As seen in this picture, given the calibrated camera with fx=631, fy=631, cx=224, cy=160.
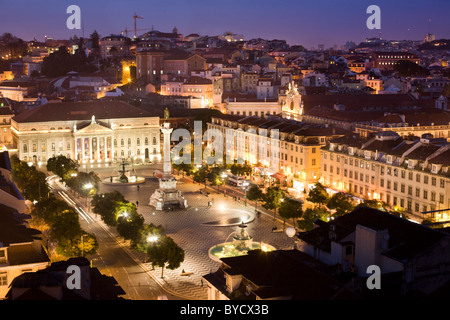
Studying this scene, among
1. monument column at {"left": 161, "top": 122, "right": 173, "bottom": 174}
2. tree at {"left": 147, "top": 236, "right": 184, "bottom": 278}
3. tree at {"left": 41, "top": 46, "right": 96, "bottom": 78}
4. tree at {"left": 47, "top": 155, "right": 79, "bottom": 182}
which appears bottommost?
tree at {"left": 147, "top": 236, "right": 184, "bottom": 278}

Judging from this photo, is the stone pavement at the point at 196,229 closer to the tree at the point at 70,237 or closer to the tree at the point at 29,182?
the tree at the point at 70,237

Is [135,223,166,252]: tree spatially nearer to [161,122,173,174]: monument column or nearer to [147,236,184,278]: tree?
[147,236,184,278]: tree

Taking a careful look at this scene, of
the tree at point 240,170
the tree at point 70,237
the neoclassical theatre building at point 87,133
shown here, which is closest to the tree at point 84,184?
the tree at point 240,170

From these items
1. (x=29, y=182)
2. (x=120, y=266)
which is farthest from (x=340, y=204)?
(x=29, y=182)

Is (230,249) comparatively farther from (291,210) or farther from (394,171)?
(394,171)

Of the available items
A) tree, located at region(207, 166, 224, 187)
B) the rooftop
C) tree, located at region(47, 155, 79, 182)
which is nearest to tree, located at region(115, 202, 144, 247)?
tree, located at region(207, 166, 224, 187)
